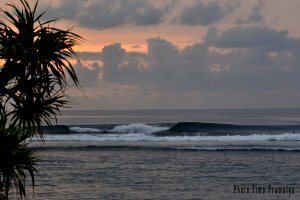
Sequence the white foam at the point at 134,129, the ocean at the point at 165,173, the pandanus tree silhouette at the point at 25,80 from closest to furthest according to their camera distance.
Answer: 1. the pandanus tree silhouette at the point at 25,80
2. the ocean at the point at 165,173
3. the white foam at the point at 134,129

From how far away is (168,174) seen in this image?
26.5 meters

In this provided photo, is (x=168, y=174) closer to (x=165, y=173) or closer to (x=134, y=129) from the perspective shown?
(x=165, y=173)

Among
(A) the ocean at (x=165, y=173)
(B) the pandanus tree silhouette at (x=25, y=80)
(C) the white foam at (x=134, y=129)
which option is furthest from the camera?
(C) the white foam at (x=134, y=129)

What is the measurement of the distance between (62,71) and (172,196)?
1348cm

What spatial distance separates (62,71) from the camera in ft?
25.5

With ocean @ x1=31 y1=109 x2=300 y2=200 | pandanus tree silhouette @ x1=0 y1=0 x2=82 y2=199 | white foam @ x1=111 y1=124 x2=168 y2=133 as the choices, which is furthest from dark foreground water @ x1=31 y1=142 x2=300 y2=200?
white foam @ x1=111 y1=124 x2=168 y2=133

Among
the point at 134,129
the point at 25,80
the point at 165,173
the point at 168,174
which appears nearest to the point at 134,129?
the point at 134,129

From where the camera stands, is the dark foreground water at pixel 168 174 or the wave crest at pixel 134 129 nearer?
the dark foreground water at pixel 168 174

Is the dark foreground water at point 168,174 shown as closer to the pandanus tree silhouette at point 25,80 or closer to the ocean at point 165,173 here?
the ocean at point 165,173

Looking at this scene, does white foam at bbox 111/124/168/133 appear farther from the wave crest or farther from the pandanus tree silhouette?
the pandanus tree silhouette

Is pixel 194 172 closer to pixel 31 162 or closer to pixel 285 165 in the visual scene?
pixel 285 165

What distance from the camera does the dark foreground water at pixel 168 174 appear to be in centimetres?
2108

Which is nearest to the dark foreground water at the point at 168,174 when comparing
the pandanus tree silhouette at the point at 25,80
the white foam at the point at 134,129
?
the pandanus tree silhouette at the point at 25,80

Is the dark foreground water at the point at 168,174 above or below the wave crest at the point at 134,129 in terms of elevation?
below
